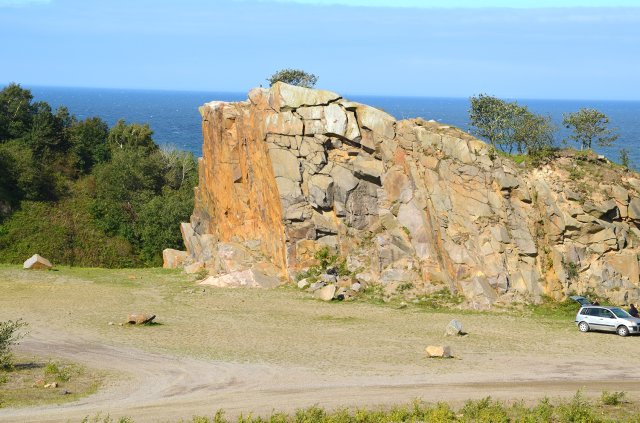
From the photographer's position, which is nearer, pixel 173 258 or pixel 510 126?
pixel 510 126

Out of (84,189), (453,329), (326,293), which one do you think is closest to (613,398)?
(453,329)

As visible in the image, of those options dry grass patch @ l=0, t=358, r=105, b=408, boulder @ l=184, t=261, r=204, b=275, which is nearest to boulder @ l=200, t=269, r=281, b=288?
boulder @ l=184, t=261, r=204, b=275

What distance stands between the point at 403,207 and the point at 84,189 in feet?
135

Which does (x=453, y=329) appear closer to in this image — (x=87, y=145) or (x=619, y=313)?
(x=619, y=313)

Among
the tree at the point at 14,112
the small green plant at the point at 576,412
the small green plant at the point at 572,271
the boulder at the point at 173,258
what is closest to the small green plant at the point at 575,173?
the small green plant at the point at 572,271

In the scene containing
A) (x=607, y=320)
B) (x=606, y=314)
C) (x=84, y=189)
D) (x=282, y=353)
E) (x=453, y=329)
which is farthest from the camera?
(x=84, y=189)

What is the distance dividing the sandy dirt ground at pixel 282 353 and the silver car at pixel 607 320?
1.75 ft

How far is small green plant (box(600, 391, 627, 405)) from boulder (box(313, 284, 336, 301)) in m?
23.3

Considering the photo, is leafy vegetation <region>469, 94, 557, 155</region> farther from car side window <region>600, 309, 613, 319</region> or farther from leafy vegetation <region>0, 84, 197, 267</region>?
leafy vegetation <region>0, 84, 197, 267</region>

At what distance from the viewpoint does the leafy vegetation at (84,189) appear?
73.3 m

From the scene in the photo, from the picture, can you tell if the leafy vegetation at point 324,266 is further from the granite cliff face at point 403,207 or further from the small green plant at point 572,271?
the small green plant at point 572,271

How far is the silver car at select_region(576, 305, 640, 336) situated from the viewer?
41.0 metres

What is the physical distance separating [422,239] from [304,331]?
13028 millimetres

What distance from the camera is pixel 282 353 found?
122 feet
